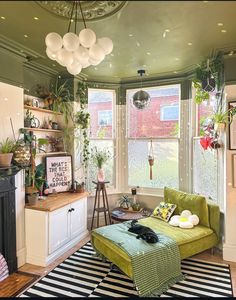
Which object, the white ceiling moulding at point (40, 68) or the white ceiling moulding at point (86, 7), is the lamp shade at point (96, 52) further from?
the white ceiling moulding at point (40, 68)

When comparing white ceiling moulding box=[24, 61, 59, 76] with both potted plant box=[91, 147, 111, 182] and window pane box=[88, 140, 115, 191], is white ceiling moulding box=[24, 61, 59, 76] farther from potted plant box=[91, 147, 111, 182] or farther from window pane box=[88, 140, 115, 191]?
potted plant box=[91, 147, 111, 182]

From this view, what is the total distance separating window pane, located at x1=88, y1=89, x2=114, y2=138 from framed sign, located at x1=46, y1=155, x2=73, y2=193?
69cm

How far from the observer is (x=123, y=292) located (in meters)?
2.31

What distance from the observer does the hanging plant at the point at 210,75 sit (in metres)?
2.96

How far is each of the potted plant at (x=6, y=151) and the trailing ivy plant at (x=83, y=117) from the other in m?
1.26

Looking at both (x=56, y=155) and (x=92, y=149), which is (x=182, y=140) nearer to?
(x=92, y=149)

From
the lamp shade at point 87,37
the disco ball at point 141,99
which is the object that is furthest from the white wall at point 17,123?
the lamp shade at point 87,37

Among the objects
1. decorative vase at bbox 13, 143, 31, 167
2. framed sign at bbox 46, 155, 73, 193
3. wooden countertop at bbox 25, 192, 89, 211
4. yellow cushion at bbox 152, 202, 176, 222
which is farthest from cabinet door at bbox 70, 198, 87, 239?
yellow cushion at bbox 152, 202, 176, 222

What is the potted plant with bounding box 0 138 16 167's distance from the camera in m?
2.50

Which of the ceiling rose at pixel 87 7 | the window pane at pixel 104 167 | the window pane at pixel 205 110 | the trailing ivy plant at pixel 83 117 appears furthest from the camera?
the window pane at pixel 104 167

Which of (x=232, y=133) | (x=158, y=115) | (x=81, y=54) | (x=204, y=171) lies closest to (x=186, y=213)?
(x=204, y=171)

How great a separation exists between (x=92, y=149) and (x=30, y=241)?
174cm

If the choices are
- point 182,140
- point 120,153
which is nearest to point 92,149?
point 120,153

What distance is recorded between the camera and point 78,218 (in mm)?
3506
